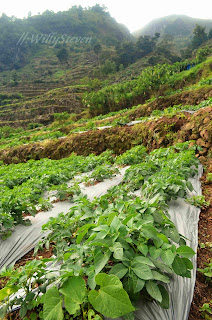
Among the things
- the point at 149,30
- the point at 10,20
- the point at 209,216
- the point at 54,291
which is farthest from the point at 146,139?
the point at 149,30

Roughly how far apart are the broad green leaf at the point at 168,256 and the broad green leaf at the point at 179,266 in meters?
0.07

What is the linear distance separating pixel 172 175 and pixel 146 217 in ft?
4.69

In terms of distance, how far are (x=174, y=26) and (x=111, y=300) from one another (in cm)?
16494

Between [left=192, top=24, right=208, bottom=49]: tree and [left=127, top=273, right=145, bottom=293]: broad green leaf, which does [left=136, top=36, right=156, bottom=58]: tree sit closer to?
[left=192, top=24, right=208, bottom=49]: tree

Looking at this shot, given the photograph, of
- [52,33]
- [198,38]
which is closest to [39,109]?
[198,38]

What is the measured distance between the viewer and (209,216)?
2.73 m

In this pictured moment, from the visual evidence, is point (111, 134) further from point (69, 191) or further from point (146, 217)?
point (146, 217)

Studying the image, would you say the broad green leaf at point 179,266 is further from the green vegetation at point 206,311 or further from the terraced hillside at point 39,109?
the terraced hillside at point 39,109

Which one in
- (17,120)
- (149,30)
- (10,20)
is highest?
(10,20)

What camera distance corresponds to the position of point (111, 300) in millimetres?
959

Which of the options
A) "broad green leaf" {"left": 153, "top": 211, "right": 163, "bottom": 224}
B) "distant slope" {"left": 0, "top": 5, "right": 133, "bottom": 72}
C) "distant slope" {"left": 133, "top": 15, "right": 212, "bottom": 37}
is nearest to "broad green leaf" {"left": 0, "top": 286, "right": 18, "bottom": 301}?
"broad green leaf" {"left": 153, "top": 211, "right": 163, "bottom": 224}

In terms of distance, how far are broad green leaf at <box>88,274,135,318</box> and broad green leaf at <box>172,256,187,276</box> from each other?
0.46 metres

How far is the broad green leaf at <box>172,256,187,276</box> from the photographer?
1.21m

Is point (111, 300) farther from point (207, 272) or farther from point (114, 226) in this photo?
point (207, 272)
